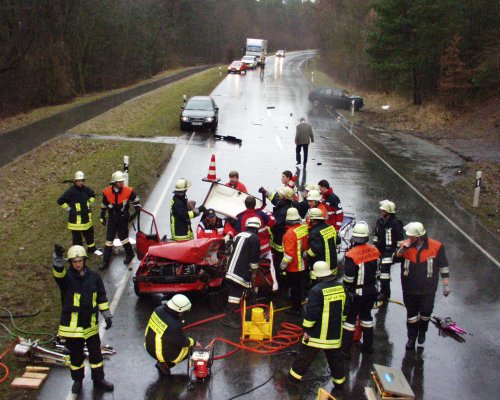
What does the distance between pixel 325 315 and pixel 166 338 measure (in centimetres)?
189

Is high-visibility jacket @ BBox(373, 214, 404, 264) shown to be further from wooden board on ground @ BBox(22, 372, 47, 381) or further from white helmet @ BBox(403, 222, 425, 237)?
wooden board on ground @ BBox(22, 372, 47, 381)

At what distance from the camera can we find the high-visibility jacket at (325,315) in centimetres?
652

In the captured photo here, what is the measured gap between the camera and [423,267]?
7.75 meters

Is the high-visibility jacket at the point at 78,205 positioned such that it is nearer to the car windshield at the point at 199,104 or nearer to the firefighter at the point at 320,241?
the firefighter at the point at 320,241

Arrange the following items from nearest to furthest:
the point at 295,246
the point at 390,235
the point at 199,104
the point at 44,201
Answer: the point at 295,246, the point at 390,235, the point at 44,201, the point at 199,104

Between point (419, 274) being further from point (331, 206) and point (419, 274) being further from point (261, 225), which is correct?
point (331, 206)

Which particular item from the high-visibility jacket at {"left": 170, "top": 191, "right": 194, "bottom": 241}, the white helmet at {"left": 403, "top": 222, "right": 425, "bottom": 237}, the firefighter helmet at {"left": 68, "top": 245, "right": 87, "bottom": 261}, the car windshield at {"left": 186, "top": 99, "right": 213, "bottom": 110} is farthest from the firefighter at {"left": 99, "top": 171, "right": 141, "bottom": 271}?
the car windshield at {"left": 186, "top": 99, "right": 213, "bottom": 110}

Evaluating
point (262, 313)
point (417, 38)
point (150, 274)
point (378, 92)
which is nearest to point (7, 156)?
point (150, 274)

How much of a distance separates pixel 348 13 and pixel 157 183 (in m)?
50.6

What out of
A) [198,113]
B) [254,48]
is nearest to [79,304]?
[198,113]

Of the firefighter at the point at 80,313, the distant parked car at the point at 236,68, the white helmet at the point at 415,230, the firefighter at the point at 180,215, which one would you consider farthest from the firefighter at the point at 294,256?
the distant parked car at the point at 236,68

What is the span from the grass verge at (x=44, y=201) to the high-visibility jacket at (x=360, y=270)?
13.6ft

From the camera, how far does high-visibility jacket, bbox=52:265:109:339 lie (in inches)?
252

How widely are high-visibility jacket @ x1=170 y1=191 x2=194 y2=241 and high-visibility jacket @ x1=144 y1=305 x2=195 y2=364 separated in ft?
10.5
